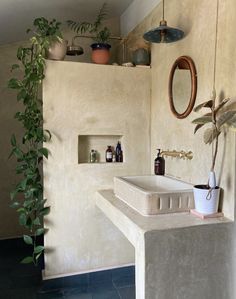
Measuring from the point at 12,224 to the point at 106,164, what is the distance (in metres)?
1.57

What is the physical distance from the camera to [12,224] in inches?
125

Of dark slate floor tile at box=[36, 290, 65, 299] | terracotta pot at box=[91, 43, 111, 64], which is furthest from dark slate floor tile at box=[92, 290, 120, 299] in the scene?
terracotta pot at box=[91, 43, 111, 64]

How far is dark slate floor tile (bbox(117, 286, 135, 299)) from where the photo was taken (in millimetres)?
2223

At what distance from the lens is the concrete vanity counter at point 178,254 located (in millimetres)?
1379

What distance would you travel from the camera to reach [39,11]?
2.47 meters

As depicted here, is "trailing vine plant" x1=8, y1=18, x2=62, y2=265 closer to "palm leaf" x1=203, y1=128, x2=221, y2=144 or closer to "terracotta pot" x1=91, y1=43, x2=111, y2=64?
"terracotta pot" x1=91, y1=43, x2=111, y2=64

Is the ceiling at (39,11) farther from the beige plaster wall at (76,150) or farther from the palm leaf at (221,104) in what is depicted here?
the palm leaf at (221,104)

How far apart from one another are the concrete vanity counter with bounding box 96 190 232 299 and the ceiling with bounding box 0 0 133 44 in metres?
2.01

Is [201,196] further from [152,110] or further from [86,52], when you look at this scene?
[86,52]

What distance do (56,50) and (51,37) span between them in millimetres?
104

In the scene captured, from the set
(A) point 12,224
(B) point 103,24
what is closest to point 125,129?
(B) point 103,24

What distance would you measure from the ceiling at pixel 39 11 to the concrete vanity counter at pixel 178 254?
2012 mm

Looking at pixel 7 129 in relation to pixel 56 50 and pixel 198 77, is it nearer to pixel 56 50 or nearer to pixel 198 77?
pixel 56 50

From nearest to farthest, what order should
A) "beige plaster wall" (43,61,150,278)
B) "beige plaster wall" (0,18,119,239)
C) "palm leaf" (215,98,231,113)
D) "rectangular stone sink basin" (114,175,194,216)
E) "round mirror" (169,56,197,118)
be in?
"palm leaf" (215,98,231,113), "rectangular stone sink basin" (114,175,194,216), "round mirror" (169,56,197,118), "beige plaster wall" (43,61,150,278), "beige plaster wall" (0,18,119,239)
